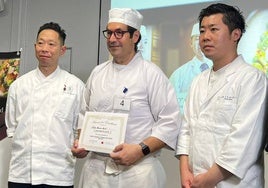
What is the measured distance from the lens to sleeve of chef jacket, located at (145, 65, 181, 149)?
5.28 feet

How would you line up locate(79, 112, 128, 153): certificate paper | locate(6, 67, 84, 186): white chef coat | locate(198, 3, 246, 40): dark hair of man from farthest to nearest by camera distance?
locate(6, 67, 84, 186): white chef coat
locate(79, 112, 128, 153): certificate paper
locate(198, 3, 246, 40): dark hair of man

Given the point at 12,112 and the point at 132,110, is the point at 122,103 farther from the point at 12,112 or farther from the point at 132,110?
the point at 12,112

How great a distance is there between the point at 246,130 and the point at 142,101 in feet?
1.64

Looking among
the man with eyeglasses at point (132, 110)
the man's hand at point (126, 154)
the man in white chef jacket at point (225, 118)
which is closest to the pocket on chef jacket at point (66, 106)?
the man with eyeglasses at point (132, 110)

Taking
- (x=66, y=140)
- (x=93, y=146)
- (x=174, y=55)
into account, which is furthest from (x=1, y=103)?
(x=93, y=146)

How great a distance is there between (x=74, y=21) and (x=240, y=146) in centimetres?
191

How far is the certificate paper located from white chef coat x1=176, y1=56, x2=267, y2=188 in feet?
0.98

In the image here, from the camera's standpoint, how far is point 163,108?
1646 millimetres

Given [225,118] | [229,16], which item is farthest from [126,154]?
[229,16]

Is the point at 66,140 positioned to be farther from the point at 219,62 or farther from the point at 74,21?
the point at 74,21

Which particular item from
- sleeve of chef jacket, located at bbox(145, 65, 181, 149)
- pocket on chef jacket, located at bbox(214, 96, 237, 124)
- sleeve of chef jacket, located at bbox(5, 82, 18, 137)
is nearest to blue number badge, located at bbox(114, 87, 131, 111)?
sleeve of chef jacket, located at bbox(145, 65, 181, 149)

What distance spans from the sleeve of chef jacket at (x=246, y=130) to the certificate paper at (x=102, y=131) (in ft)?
1.43

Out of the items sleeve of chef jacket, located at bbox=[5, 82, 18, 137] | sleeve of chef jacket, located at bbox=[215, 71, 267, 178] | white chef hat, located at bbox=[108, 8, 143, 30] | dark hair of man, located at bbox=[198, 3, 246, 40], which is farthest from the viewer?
sleeve of chef jacket, located at bbox=[5, 82, 18, 137]

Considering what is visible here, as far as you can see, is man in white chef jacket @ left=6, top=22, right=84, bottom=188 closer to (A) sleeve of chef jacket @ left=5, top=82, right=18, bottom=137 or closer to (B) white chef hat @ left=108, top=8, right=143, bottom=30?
(A) sleeve of chef jacket @ left=5, top=82, right=18, bottom=137
